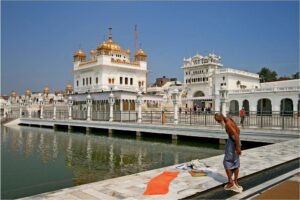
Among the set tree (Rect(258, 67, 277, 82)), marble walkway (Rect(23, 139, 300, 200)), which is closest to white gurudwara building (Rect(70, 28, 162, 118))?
marble walkway (Rect(23, 139, 300, 200))

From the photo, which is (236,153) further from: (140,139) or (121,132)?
(121,132)

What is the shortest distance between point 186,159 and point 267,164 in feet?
19.6

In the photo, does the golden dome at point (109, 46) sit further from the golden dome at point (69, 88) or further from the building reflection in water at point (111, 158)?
the building reflection in water at point (111, 158)

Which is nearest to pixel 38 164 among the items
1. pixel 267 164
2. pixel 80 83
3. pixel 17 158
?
pixel 17 158

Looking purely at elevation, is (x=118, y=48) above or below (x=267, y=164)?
above

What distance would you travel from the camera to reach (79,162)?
43.5 ft

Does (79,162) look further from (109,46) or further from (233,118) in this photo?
(109,46)

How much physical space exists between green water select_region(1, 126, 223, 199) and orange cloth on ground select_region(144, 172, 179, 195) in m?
3.86

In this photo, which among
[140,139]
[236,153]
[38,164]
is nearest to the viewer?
[236,153]

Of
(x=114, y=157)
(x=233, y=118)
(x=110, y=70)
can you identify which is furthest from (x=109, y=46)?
(x=114, y=157)

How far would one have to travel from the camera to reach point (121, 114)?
26.9 meters

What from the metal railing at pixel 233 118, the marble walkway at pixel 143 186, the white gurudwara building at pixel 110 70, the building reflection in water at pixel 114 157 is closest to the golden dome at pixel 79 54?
the white gurudwara building at pixel 110 70

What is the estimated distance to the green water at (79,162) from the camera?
32.1ft

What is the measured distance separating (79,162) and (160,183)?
7875mm
